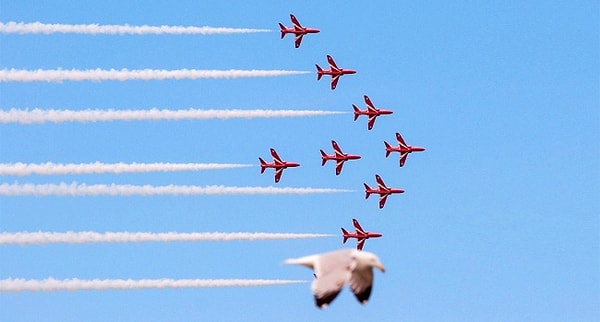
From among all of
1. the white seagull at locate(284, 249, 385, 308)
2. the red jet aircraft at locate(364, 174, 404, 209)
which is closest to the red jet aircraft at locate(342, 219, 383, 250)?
the red jet aircraft at locate(364, 174, 404, 209)

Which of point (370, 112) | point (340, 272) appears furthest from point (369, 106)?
point (340, 272)

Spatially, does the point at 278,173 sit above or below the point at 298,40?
below

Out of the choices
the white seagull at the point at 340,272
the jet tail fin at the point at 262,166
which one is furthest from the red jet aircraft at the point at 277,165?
the white seagull at the point at 340,272

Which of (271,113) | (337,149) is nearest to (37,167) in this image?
(271,113)

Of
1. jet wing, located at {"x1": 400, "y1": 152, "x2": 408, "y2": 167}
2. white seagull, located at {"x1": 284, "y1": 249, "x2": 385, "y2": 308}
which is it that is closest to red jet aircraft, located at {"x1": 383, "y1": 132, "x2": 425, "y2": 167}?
jet wing, located at {"x1": 400, "y1": 152, "x2": 408, "y2": 167}

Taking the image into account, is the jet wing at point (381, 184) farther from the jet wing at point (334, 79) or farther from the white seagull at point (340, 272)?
the white seagull at point (340, 272)

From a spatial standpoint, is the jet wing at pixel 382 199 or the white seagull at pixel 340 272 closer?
the white seagull at pixel 340 272

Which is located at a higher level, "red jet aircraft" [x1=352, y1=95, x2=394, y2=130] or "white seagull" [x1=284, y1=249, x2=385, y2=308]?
"red jet aircraft" [x1=352, y1=95, x2=394, y2=130]

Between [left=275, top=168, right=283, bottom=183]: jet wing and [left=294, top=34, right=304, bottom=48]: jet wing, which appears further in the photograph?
[left=294, top=34, right=304, bottom=48]: jet wing

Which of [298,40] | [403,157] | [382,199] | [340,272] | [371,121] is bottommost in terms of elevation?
[340,272]

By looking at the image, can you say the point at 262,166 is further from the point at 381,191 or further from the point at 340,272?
the point at 340,272

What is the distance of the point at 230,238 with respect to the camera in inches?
5556

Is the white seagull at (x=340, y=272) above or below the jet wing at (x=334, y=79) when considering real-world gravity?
below

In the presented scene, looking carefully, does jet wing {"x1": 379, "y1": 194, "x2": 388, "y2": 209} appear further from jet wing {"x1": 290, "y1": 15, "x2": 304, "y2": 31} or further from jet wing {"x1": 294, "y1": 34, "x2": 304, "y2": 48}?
jet wing {"x1": 290, "y1": 15, "x2": 304, "y2": 31}
